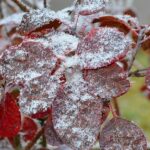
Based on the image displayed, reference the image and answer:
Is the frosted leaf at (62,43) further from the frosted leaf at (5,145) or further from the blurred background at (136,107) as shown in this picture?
the blurred background at (136,107)

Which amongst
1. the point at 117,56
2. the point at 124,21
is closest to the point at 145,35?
the point at 124,21

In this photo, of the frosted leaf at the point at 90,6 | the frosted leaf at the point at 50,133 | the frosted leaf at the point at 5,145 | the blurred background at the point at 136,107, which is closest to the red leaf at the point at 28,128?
the frosted leaf at the point at 5,145

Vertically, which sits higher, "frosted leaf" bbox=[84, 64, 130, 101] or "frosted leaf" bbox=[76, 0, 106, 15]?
"frosted leaf" bbox=[76, 0, 106, 15]

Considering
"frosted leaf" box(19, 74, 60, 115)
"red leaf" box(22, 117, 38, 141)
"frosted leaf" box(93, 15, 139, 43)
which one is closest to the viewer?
"frosted leaf" box(19, 74, 60, 115)

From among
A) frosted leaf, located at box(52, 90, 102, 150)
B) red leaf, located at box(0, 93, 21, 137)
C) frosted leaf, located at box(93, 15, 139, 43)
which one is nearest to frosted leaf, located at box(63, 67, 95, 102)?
frosted leaf, located at box(52, 90, 102, 150)

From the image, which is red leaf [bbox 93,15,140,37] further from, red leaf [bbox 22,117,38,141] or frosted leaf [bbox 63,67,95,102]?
red leaf [bbox 22,117,38,141]

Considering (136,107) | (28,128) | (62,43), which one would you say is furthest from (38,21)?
(136,107)

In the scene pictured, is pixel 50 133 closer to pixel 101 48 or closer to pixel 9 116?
pixel 9 116
